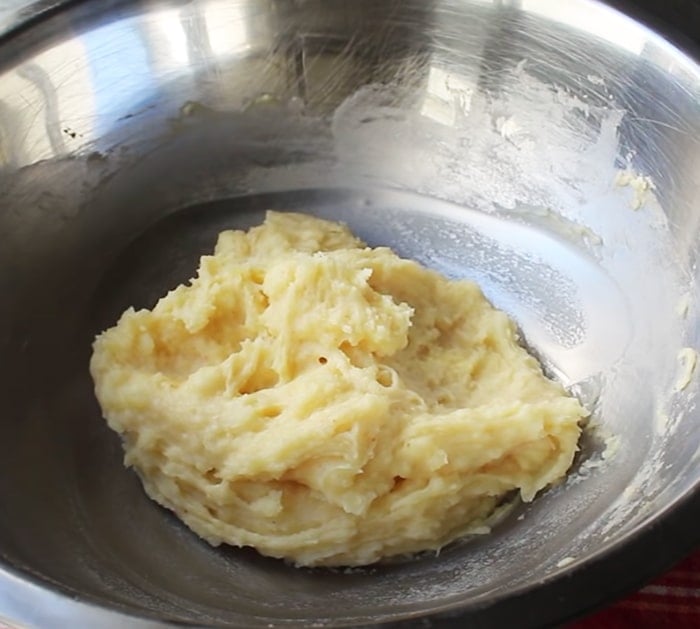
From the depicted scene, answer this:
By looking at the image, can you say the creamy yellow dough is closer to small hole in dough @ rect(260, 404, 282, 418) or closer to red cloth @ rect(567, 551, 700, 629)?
small hole in dough @ rect(260, 404, 282, 418)

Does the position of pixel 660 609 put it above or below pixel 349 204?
below

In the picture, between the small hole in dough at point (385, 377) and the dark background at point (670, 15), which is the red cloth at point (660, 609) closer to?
the small hole in dough at point (385, 377)

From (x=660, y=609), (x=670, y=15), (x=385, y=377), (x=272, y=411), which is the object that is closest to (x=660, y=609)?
(x=660, y=609)

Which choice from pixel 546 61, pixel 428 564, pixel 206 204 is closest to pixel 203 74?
pixel 206 204

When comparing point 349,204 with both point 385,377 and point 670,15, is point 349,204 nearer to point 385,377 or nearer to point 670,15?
point 385,377

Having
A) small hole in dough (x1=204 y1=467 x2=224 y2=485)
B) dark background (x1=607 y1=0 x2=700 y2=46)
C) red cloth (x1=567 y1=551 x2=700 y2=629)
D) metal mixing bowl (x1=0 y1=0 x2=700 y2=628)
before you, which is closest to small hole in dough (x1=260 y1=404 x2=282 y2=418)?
small hole in dough (x1=204 y1=467 x2=224 y2=485)

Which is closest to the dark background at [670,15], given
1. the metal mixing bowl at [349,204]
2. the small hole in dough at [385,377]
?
the metal mixing bowl at [349,204]
